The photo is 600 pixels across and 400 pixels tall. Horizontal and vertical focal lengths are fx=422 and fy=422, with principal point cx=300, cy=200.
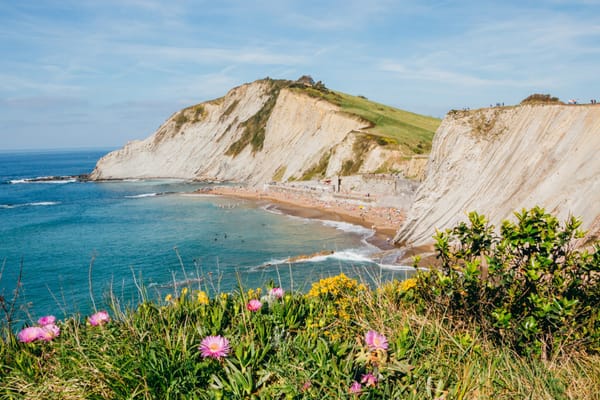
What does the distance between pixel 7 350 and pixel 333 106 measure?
269 feet

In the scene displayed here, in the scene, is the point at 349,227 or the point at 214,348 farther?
the point at 349,227

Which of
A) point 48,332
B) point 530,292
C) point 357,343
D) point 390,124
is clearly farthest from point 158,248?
point 390,124

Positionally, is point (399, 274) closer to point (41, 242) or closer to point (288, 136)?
point (41, 242)

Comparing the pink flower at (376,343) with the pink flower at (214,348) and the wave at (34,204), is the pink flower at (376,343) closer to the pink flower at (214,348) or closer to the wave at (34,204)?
the pink flower at (214,348)

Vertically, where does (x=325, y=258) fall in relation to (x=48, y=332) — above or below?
below

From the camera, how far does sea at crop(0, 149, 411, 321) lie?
2716 centimetres

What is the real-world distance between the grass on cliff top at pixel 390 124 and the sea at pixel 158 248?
25.3 m

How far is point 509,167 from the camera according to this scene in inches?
1225

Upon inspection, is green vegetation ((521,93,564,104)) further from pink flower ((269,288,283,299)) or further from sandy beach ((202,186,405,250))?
pink flower ((269,288,283,299))

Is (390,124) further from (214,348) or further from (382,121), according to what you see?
(214,348)

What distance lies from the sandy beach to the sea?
1.84m

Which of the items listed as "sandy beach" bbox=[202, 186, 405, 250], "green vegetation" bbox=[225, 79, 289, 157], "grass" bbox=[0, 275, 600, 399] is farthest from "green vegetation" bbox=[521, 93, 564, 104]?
"green vegetation" bbox=[225, 79, 289, 157]

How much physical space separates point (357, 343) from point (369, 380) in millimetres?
1142

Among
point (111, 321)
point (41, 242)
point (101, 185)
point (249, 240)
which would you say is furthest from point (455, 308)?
point (101, 185)
